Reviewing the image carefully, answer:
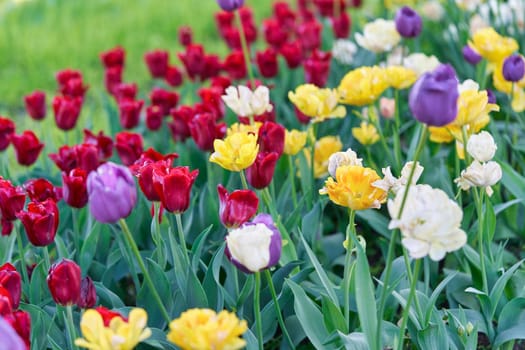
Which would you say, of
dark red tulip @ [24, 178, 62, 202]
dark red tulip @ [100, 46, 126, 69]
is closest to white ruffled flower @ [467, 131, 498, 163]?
dark red tulip @ [24, 178, 62, 202]

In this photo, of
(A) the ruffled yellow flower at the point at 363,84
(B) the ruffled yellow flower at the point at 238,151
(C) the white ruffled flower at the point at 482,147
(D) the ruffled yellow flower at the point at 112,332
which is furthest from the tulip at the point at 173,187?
(A) the ruffled yellow flower at the point at 363,84

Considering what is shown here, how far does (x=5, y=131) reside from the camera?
7.55ft

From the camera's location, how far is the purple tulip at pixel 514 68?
2094 millimetres

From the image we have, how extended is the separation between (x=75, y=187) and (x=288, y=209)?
0.65 metres

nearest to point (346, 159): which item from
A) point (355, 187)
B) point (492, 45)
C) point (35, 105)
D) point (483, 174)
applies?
point (355, 187)

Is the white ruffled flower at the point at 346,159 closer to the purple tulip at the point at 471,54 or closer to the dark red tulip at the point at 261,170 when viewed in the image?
the dark red tulip at the point at 261,170

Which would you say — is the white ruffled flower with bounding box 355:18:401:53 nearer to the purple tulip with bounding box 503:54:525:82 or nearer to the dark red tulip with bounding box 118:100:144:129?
the purple tulip with bounding box 503:54:525:82

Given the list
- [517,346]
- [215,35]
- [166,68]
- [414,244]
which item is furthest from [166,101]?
[215,35]

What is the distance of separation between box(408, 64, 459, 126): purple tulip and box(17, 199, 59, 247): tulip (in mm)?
770

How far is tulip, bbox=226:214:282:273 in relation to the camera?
1265 millimetres

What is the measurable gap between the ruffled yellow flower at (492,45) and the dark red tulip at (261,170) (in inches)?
34.9

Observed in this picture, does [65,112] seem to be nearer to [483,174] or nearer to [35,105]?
[35,105]

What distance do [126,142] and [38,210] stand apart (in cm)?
56

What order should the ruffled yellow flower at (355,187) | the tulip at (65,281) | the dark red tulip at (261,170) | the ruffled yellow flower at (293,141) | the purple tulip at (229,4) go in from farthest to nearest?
the purple tulip at (229,4), the ruffled yellow flower at (293,141), the dark red tulip at (261,170), the ruffled yellow flower at (355,187), the tulip at (65,281)
